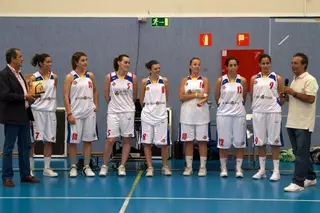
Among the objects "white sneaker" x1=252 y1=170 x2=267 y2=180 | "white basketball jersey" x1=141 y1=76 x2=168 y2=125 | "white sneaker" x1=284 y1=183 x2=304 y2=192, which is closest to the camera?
"white sneaker" x1=284 y1=183 x2=304 y2=192

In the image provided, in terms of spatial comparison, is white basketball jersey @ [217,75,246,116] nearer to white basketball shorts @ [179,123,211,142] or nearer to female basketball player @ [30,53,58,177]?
white basketball shorts @ [179,123,211,142]

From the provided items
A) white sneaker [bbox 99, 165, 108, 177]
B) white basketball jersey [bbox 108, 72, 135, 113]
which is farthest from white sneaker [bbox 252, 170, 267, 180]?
white sneaker [bbox 99, 165, 108, 177]

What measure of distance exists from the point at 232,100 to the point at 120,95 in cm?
164

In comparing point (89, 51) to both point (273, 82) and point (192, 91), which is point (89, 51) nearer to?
point (192, 91)

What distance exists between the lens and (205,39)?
932cm

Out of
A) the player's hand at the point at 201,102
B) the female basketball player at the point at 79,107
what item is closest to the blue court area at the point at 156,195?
the female basketball player at the point at 79,107

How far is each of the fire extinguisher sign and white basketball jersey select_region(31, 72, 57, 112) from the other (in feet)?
11.1

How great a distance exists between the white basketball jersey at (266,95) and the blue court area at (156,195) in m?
1.02

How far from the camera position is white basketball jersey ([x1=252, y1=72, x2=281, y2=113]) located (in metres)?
6.76

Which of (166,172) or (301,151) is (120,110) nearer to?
(166,172)

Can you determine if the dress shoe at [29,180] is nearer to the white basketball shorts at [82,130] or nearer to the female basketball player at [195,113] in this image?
the white basketball shorts at [82,130]

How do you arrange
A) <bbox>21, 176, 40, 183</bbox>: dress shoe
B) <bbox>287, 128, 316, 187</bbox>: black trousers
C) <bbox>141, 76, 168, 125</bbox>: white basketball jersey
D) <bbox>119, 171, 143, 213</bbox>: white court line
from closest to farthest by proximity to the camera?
<bbox>119, 171, 143, 213</bbox>: white court line → <bbox>287, 128, 316, 187</bbox>: black trousers → <bbox>21, 176, 40, 183</bbox>: dress shoe → <bbox>141, 76, 168, 125</bbox>: white basketball jersey

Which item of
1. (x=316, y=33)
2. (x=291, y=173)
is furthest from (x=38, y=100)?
(x=316, y=33)

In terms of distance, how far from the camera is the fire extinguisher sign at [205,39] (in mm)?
9305
